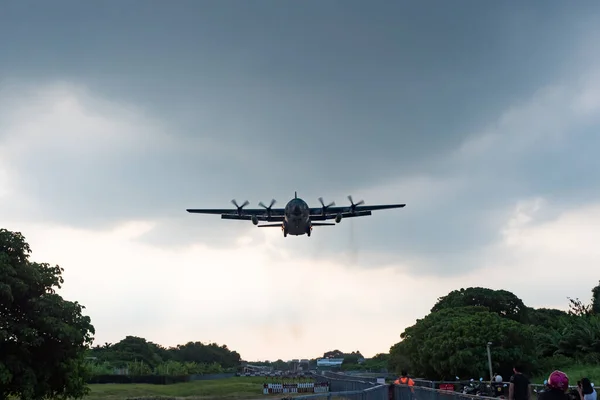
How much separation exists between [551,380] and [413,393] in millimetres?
11365

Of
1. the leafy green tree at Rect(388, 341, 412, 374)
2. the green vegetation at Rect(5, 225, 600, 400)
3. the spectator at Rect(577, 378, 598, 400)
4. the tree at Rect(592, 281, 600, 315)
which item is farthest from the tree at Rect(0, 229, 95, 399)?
the tree at Rect(592, 281, 600, 315)

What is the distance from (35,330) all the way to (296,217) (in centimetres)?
2337

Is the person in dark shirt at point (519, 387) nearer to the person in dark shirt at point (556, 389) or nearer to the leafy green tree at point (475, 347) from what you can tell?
the person in dark shirt at point (556, 389)

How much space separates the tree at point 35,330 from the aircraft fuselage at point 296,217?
66.1 ft

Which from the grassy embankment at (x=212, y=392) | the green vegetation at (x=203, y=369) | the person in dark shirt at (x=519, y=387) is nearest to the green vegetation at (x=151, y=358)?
the green vegetation at (x=203, y=369)

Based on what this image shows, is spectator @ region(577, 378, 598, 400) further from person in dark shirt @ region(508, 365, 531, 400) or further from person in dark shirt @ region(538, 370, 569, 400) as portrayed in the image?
person in dark shirt @ region(538, 370, 569, 400)

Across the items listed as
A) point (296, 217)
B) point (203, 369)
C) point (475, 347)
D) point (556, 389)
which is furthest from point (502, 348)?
point (203, 369)

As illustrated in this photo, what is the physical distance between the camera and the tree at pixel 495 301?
336 feet

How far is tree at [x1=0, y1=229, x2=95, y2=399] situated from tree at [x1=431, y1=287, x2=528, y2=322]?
87.7 m

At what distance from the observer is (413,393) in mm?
18688

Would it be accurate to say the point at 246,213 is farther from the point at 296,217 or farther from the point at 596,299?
the point at 596,299

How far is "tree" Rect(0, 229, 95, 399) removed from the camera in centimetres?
2441

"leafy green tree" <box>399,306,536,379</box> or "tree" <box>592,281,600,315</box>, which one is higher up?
"tree" <box>592,281,600,315</box>

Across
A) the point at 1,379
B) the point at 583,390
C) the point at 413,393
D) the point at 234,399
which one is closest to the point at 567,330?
the point at 234,399
